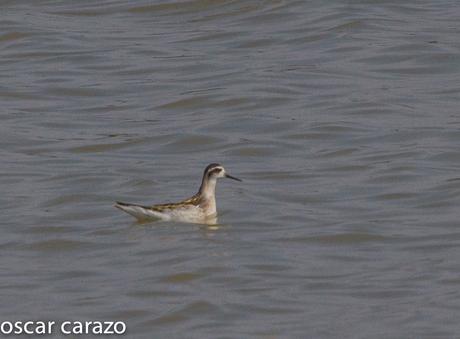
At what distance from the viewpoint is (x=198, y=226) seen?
15.2m

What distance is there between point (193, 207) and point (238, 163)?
2374 millimetres

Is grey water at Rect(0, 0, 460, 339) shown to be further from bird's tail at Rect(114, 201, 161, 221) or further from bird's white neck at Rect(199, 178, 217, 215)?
bird's white neck at Rect(199, 178, 217, 215)

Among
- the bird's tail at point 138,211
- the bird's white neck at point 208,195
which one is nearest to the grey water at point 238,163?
the bird's tail at point 138,211

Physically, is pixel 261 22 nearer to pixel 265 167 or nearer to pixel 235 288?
pixel 265 167

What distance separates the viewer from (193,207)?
15219mm

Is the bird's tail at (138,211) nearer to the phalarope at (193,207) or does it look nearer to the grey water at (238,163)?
the phalarope at (193,207)

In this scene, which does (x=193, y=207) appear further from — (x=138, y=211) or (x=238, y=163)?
(x=238, y=163)

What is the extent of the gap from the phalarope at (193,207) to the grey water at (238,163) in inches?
5.9

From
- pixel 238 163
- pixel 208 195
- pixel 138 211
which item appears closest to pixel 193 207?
pixel 208 195

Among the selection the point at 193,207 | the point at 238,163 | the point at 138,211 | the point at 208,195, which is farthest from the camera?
the point at 238,163

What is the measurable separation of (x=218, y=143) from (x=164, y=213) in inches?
134

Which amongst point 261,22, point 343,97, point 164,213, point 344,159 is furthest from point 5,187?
point 261,22

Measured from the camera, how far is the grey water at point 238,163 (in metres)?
12.6

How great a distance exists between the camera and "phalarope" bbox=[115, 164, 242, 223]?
1479cm
